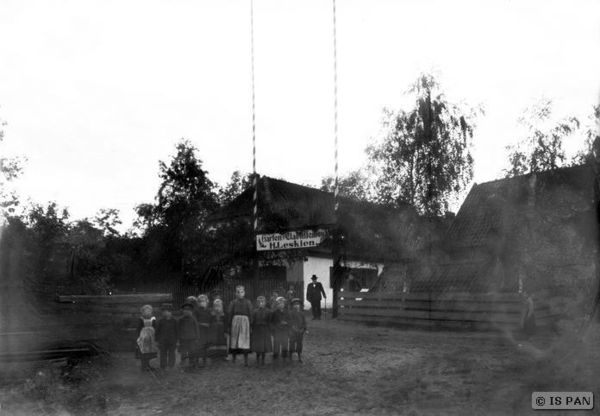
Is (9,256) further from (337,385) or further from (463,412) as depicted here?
(463,412)

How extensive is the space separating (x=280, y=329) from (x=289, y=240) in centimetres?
777

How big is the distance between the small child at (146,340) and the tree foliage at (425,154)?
1335cm

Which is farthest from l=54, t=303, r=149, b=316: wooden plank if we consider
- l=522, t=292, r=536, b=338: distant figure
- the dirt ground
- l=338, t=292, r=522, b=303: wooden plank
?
l=522, t=292, r=536, b=338: distant figure

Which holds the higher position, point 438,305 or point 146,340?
point 438,305

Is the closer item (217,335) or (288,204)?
(217,335)

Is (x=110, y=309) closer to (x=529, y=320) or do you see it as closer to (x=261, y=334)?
(x=261, y=334)

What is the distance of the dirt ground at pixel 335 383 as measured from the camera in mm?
8203

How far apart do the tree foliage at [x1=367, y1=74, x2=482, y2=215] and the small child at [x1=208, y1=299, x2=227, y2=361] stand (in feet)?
38.9

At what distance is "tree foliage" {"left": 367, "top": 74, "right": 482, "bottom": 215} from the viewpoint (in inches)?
910

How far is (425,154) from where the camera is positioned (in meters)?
23.2

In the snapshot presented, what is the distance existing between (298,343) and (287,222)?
46.9 ft

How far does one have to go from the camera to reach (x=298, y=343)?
1258 centimetres

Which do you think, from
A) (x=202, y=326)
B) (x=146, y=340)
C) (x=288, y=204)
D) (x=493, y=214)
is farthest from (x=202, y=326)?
(x=288, y=204)

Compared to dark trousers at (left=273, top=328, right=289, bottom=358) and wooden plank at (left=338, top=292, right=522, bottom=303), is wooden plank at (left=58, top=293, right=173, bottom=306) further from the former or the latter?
wooden plank at (left=338, top=292, right=522, bottom=303)
